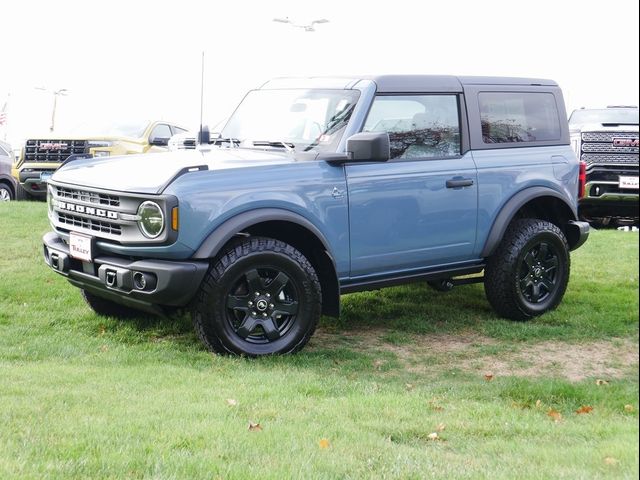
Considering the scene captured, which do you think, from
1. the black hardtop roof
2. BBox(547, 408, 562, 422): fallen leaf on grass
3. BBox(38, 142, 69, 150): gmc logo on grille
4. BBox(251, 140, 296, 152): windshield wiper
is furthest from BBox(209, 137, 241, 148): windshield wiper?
BBox(38, 142, 69, 150): gmc logo on grille

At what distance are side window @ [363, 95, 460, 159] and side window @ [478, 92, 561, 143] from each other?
354mm

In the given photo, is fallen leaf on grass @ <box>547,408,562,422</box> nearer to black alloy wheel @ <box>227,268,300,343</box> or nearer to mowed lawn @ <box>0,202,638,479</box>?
mowed lawn @ <box>0,202,638,479</box>

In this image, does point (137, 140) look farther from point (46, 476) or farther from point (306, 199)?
point (46, 476)

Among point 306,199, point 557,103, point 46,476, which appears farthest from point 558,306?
point 46,476

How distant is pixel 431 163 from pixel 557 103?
1.71 metres

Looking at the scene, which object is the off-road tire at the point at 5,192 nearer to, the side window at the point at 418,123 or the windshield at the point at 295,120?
the windshield at the point at 295,120

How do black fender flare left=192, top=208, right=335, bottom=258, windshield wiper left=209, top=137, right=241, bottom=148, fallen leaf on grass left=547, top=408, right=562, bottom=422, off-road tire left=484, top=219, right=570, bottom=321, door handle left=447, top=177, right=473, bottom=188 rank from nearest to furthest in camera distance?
fallen leaf on grass left=547, top=408, right=562, bottom=422, black fender flare left=192, top=208, right=335, bottom=258, door handle left=447, top=177, right=473, bottom=188, windshield wiper left=209, top=137, right=241, bottom=148, off-road tire left=484, top=219, right=570, bottom=321

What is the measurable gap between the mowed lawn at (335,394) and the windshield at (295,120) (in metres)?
1.52

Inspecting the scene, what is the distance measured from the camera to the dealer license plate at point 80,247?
568 centimetres

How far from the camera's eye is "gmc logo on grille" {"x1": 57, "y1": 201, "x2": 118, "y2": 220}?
18.1 feet

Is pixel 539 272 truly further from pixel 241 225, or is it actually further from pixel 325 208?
pixel 241 225

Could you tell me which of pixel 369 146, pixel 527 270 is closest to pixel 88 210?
pixel 369 146

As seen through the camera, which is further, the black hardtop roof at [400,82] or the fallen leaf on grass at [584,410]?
the black hardtop roof at [400,82]

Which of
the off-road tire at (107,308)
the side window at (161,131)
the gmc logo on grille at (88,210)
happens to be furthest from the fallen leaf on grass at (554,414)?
the side window at (161,131)
